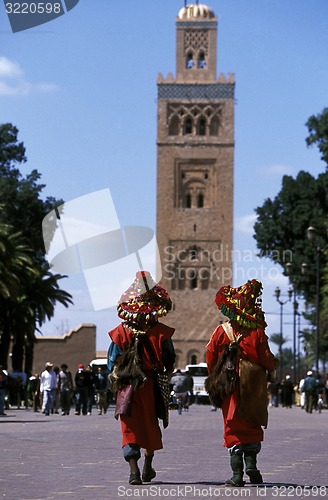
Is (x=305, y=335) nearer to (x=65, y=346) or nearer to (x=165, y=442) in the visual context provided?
(x=65, y=346)

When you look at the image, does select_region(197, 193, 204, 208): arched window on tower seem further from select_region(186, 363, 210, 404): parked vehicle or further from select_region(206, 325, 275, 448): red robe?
select_region(206, 325, 275, 448): red robe

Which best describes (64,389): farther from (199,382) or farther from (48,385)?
(199,382)

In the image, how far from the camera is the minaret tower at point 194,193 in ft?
355

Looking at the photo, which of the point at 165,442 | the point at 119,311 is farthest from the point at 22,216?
the point at 119,311

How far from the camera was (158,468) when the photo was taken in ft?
44.6

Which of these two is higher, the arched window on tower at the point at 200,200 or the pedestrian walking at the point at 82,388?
the arched window on tower at the point at 200,200

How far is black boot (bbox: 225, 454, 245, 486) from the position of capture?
441 inches

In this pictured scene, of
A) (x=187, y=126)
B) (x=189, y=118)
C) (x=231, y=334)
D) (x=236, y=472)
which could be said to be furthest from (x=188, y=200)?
(x=236, y=472)

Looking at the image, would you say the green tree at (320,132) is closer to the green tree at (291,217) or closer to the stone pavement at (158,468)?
the green tree at (291,217)

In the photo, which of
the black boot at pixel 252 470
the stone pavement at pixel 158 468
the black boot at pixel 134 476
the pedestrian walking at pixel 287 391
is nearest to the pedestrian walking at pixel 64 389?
the stone pavement at pixel 158 468

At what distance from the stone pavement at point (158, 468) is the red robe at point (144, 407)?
0.37 meters

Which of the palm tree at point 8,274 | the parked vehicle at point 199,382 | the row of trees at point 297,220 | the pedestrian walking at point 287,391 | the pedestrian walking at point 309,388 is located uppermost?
the row of trees at point 297,220

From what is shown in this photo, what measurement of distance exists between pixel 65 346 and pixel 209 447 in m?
66.5

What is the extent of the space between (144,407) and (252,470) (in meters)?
1.15
